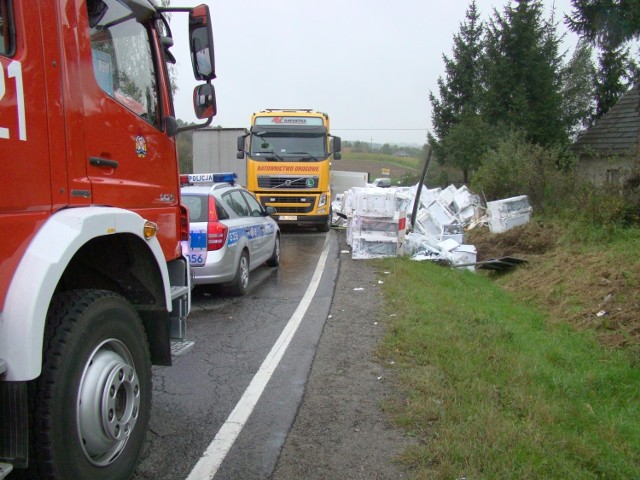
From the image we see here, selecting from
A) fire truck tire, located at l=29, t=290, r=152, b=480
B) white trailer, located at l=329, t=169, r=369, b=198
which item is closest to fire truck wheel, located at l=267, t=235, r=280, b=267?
fire truck tire, located at l=29, t=290, r=152, b=480

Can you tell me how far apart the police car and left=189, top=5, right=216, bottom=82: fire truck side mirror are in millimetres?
3732

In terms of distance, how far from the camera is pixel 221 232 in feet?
26.5

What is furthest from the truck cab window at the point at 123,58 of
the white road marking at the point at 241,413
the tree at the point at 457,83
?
the tree at the point at 457,83

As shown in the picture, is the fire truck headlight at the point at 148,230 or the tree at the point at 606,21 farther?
the tree at the point at 606,21

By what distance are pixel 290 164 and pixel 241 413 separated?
13.5 metres

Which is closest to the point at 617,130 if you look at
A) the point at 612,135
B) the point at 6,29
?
the point at 612,135

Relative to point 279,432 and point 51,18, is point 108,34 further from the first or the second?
point 279,432

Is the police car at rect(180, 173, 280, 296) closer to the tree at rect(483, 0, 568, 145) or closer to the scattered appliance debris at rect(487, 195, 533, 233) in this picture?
the scattered appliance debris at rect(487, 195, 533, 233)

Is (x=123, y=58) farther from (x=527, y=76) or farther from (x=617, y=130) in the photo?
(x=527, y=76)

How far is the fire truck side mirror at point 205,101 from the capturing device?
13.5 feet

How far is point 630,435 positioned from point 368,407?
1853mm

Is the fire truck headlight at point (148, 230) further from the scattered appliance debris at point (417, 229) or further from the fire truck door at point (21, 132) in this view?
the scattered appliance debris at point (417, 229)

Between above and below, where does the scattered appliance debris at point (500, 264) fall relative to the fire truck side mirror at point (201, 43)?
below

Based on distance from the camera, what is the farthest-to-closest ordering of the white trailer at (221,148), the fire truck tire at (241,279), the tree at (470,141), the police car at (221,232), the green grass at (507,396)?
the tree at (470,141) < the white trailer at (221,148) < the fire truck tire at (241,279) < the police car at (221,232) < the green grass at (507,396)
